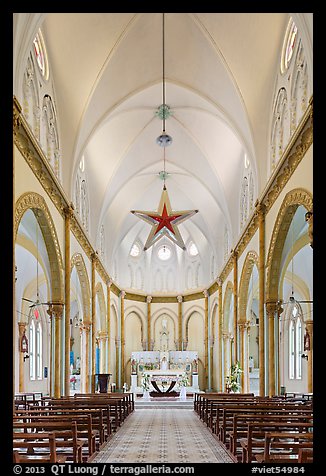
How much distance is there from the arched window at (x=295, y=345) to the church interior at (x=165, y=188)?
0.42 ft

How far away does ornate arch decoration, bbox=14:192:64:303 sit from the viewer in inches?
632

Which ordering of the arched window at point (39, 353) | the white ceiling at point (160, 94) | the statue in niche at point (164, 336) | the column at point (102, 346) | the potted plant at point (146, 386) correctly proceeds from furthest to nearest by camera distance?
the statue in niche at point (164, 336)
the arched window at point (39, 353)
the column at point (102, 346)
the potted plant at point (146, 386)
the white ceiling at point (160, 94)

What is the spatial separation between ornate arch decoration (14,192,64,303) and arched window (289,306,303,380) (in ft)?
54.9

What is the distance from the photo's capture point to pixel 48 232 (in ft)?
65.7

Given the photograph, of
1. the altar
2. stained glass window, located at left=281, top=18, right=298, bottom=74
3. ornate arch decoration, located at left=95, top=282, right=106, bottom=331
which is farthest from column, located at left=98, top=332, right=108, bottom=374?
stained glass window, located at left=281, top=18, right=298, bottom=74

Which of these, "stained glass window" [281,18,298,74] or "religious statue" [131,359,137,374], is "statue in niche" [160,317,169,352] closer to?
"religious statue" [131,359,137,374]

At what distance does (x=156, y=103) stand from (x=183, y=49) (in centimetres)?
463

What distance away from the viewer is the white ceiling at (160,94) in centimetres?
1894

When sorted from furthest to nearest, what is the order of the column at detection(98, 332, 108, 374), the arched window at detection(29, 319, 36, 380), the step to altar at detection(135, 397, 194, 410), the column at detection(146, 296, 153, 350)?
the column at detection(146, 296, 153, 350) < the arched window at detection(29, 319, 36, 380) < the column at detection(98, 332, 108, 374) < the step to altar at detection(135, 397, 194, 410)

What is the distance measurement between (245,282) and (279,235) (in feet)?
25.9

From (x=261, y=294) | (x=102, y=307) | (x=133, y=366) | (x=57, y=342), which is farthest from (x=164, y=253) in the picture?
(x=261, y=294)

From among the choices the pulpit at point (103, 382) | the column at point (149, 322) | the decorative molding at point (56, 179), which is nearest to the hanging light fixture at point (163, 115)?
the decorative molding at point (56, 179)

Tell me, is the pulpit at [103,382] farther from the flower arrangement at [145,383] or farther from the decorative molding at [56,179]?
the decorative molding at [56,179]
